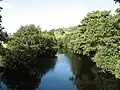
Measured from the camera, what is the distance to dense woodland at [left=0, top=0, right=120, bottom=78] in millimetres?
45438

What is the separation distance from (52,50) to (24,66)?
4004 centimetres

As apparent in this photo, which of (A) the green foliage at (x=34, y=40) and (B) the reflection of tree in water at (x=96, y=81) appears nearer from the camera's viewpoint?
(B) the reflection of tree in water at (x=96, y=81)

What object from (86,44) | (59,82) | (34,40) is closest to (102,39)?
(86,44)

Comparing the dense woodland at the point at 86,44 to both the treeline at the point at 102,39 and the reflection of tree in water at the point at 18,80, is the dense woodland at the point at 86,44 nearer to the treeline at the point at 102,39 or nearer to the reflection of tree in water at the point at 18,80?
the treeline at the point at 102,39

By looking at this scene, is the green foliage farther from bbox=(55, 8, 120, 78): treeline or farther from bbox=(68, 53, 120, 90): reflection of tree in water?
bbox=(68, 53, 120, 90): reflection of tree in water

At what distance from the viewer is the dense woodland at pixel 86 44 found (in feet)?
149

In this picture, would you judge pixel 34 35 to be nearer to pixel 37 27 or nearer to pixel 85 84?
pixel 37 27

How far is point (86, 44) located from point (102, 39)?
27.3 feet

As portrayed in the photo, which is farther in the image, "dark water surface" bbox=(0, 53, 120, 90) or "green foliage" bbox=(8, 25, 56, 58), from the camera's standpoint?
"green foliage" bbox=(8, 25, 56, 58)

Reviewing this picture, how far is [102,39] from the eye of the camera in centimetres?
5731

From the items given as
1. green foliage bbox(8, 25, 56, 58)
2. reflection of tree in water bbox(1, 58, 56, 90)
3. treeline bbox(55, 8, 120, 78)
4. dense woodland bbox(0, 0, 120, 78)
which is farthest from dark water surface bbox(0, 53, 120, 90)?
green foliage bbox(8, 25, 56, 58)

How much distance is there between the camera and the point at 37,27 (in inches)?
3098

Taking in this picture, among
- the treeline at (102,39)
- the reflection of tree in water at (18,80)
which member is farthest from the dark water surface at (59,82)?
the treeline at (102,39)

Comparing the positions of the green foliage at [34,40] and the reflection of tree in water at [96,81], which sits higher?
the green foliage at [34,40]
